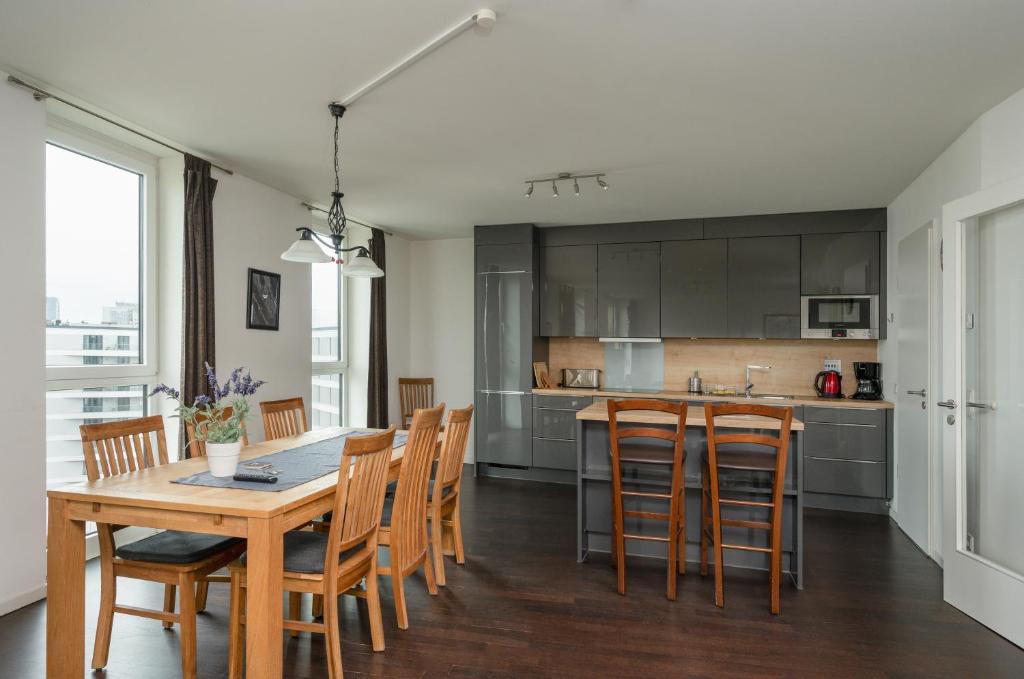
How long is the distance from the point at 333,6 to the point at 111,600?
8.24 feet

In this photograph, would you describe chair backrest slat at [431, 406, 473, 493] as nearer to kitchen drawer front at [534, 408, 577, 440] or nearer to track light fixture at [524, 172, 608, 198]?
track light fixture at [524, 172, 608, 198]

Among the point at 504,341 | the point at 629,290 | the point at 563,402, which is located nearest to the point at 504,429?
the point at 563,402

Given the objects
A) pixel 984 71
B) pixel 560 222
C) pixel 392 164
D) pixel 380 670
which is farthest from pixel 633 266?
pixel 380 670

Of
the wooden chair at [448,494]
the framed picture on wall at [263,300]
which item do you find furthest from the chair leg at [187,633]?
the framed picture on wall at [263,300]

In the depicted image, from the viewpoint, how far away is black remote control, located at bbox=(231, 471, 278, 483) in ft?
8.14

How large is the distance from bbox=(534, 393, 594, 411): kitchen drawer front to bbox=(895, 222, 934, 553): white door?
99.4 inches

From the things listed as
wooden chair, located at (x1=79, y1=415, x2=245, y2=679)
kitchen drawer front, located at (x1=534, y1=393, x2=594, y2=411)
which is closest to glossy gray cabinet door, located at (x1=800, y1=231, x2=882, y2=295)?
kitchen drawer front, located at (x1=534, y1=393, x2=594, y2=411)

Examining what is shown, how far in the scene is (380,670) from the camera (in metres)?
2.40

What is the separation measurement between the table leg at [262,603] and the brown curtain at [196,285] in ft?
6.69

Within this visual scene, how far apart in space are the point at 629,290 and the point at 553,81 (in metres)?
3.31

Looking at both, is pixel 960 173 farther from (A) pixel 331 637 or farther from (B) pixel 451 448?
(A) pixel 331 637

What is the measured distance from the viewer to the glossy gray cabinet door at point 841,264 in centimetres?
522

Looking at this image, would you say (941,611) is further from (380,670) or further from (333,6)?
(333,6)

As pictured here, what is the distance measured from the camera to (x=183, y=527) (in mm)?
2176
